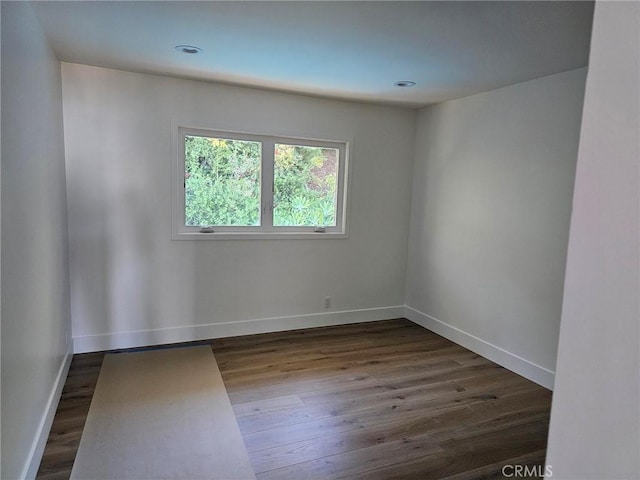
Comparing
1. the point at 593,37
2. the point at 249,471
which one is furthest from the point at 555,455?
the point at 249,471

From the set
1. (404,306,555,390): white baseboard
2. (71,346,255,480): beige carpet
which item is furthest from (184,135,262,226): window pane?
(404,306,555,390): white baseboard

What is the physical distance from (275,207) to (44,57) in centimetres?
209

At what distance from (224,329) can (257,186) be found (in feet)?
4.56

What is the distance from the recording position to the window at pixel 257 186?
142 inches

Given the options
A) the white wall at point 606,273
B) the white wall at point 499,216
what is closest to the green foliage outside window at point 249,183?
the white wall at point 499,216

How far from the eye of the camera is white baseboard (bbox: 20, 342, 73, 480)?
1877 millimetres

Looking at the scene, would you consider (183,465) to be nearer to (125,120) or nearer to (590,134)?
(590,134)

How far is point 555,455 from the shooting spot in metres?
0.83

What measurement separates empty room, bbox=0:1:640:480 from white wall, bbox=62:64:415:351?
0.02 m

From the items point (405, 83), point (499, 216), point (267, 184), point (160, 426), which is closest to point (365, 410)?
point (160, 426)

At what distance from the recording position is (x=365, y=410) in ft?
8.70

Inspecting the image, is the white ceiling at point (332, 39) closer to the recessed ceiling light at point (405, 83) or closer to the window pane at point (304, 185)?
the recessed ceiling light at point (405, 83)

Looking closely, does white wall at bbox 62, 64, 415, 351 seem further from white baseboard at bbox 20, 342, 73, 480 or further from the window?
white baseboard at bbox 20, 342, 73, 480

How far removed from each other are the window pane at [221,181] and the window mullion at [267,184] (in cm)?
5
